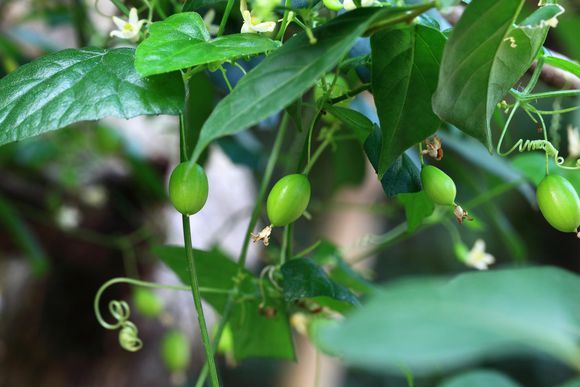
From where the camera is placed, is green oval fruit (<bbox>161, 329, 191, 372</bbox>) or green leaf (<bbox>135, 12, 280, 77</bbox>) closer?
green leaf (<bbox>135, 12, 280, 77</bbox>)

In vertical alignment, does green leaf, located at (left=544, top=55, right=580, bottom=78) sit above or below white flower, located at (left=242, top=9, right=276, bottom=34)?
below

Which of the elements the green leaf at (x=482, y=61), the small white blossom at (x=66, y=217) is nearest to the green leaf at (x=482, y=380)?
the green leaf at (x=482, y=61)

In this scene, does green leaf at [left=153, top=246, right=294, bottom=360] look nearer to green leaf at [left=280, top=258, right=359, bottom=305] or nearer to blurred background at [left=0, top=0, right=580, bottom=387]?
green leaf at [left=280, top=258, right=359, bottom=305]

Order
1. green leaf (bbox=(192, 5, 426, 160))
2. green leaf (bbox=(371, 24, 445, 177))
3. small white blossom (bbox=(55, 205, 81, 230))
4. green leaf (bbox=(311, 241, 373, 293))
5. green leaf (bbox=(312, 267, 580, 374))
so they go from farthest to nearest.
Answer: small white blossom (bbox=(55, 205, 81, 230)) < green leaf (bbox=(311, 241, 373, 293)) < green leaf (bbox=(371, 24, 445, 177)) < green leaf (bbox=(192, 5, 426, 160)) < green leaf (bbox=(312, 267, 580, 374))

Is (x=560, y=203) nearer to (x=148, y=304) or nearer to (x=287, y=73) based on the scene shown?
(x=287, y=73)

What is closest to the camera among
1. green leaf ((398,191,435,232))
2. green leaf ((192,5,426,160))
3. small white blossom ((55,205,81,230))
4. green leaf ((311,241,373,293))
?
green leaf ((192,5,426,160))

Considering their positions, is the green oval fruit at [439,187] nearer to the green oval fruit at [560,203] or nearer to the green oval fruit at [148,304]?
the green oval fruit at [560,203]

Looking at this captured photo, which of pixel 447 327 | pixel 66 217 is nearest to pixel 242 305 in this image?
pixel 447 327

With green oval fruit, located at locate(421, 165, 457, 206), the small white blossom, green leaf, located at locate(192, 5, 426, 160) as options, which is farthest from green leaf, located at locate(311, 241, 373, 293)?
the small white blossom
